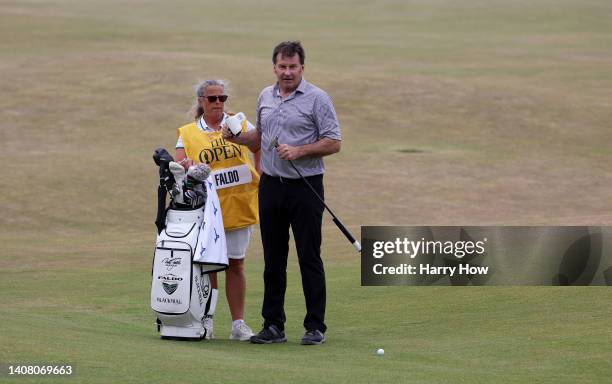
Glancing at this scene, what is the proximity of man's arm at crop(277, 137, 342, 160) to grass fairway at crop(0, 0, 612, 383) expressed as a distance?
1.39 m

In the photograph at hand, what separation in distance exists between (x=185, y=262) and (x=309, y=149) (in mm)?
1211

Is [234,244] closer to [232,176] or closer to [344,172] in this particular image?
[232,176]

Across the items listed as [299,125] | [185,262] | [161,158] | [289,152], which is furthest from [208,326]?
[299,125]

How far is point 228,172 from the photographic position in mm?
10000

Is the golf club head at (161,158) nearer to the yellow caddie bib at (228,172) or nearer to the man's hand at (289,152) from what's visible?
the yellow caddie bib at (228,172)

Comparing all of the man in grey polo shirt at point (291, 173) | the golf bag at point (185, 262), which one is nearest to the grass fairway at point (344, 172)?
the golf bag at point (185, 262)

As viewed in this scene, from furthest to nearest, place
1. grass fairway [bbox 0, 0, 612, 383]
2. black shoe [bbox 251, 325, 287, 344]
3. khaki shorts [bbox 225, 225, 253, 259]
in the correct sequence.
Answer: khaki shorts [bbox 225, 225, 253, 259] < black shoe [bbox 251, 325, 287, 344] < grass fairway [bbox 0, 0, 612, 383]

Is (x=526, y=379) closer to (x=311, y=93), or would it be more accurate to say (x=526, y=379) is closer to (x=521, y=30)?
(x=311, y=93)

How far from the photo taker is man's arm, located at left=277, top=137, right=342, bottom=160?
931cm

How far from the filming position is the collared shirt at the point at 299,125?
946cm

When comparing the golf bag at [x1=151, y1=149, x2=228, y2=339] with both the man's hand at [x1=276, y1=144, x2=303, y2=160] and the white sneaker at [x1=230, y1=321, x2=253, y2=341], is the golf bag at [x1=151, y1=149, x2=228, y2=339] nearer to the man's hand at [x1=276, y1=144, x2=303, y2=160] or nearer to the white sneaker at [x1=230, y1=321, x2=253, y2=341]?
the white sneaker at [x1=230, y1=321, x2=253, y2=341]

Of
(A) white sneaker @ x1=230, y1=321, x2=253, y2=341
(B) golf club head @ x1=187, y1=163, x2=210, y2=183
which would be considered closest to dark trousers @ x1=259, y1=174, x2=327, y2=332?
(A) white sneaker @ x1=230, y1=321, x2=253, y2=341

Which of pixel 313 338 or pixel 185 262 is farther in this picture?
pixel 313 338

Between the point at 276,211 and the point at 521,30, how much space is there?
4636cm
